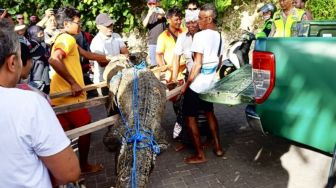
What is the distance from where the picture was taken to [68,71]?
334 cm

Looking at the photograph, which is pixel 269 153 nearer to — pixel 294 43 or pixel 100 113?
pixel 294 43

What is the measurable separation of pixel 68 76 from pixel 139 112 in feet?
3.40

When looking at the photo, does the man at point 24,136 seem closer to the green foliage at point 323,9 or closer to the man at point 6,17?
the man at point 6,17

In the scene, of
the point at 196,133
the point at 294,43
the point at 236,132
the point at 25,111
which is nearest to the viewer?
the point at 25,111

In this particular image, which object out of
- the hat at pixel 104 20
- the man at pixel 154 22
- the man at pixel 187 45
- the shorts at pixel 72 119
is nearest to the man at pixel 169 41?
the man at pixel 187 45

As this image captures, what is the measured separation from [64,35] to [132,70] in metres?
0.86

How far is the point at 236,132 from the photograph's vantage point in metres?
4.93

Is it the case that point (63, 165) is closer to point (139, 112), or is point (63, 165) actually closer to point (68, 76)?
point (139, 112)

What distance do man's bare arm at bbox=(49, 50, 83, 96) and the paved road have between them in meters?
1.05

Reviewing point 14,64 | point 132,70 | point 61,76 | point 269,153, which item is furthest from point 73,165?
point 269,153

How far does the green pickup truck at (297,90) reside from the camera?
253 centimetres

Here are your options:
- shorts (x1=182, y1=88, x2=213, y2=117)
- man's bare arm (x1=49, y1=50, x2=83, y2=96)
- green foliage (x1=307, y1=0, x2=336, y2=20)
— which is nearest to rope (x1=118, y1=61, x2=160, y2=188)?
man's bare arm (x1=49, y1=50, x2=83, y2=96)

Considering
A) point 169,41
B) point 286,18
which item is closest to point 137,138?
point 169,41

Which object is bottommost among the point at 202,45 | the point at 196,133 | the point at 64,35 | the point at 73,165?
the point at 196,133
